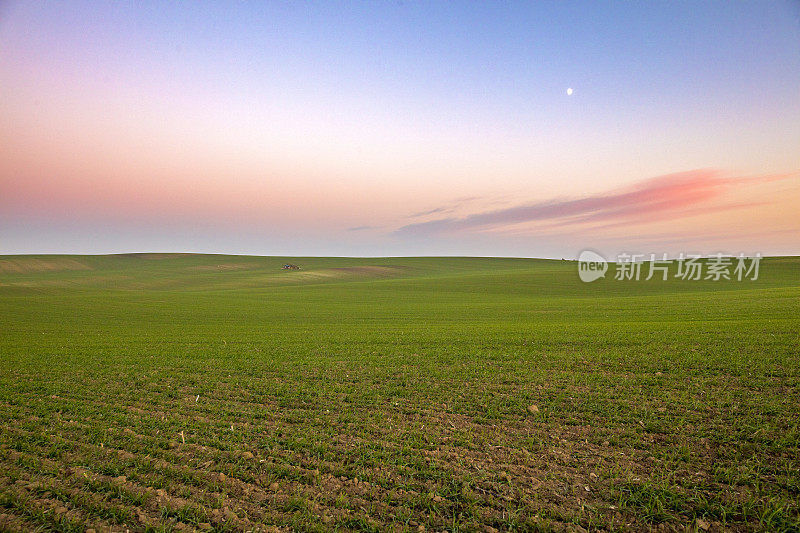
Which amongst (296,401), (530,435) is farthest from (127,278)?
(530,435)

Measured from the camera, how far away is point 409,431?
359 inches

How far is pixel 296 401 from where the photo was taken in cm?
1148

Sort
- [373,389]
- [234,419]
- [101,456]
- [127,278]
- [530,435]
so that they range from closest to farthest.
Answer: [101,456]
[530,435]
[234,419]
[373,389]
[127,278]

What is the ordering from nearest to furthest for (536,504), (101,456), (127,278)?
(536,504), (101,456), (127,278)

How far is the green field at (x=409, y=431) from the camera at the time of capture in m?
6.08

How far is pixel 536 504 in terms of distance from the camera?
627 cm

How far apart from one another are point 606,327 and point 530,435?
17.7 m

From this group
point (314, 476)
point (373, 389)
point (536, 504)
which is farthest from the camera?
point (373, 389)

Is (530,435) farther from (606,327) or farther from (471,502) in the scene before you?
(606,327)

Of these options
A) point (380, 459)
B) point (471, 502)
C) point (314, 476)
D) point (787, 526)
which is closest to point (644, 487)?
point (787, 526)

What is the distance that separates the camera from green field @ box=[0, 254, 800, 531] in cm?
608

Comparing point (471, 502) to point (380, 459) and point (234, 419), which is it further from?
point (234, 419)

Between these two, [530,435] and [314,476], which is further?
[530,435]

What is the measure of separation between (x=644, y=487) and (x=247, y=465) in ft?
24.8
